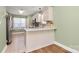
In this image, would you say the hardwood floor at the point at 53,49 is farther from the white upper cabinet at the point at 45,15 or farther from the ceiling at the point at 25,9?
the ceiling at the point at 25,9

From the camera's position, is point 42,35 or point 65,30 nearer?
point 42,35

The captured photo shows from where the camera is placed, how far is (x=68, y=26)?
1539 millimetres

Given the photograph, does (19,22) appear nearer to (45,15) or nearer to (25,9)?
(25,9)

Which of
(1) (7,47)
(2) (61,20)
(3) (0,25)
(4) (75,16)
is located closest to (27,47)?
(1) (7,47)

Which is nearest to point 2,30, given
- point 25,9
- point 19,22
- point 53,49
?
point 19,22

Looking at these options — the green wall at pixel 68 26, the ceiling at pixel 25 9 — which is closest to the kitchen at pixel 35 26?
the ceiling at pixel 25 9

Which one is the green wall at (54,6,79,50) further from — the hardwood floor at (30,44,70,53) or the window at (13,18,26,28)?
Result: the window at (13,18,26,28)

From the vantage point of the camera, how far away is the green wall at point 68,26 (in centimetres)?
137

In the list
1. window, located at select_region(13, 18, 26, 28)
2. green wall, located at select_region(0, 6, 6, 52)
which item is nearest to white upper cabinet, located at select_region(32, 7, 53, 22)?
window, located at select_region(13, 18, 26, 28)

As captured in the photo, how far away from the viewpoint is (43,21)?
4.29ft

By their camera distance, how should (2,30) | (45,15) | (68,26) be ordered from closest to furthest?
1. (2,30)
2. (45,15)
3. (68,26)

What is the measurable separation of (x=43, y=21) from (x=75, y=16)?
63 cm

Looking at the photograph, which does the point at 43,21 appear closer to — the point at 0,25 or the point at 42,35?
the point at 42,35

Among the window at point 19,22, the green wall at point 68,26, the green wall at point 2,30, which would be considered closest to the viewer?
the green wall at point 2,30
